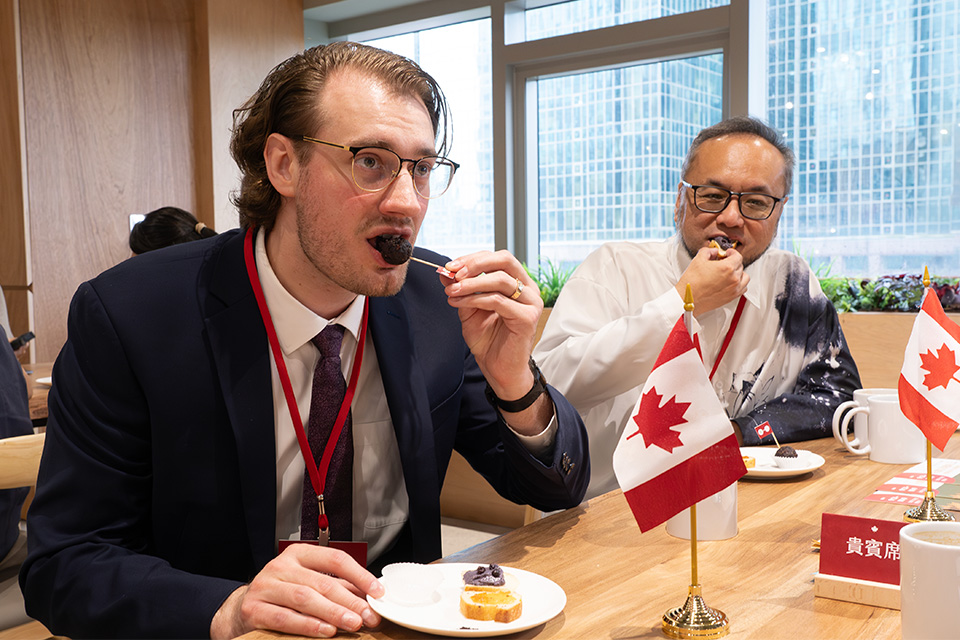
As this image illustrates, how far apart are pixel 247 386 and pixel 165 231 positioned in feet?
7.54

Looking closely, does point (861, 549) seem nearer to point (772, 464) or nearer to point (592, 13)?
point (772, 464)

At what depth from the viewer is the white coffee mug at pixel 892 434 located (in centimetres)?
158

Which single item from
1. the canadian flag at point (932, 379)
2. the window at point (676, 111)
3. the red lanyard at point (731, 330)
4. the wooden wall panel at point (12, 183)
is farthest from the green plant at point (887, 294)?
the wooden wall panel at point (12, 183)

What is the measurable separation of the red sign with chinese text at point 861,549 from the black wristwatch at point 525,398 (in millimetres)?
453

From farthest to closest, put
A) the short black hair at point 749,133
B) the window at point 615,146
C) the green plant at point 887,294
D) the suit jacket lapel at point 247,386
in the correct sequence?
1. the window at point 615,146
2. the green plant at point 887,294
3. the short black hair at point 749,133
4. the suit jacket lapel at point 247,386

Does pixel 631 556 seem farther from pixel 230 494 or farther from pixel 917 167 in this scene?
pixel 917 167

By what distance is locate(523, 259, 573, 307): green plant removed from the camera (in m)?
4.49

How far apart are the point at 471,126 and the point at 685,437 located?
4.89 metres

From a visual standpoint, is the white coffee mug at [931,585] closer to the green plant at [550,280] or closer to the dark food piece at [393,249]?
the dark food piece at [393,249]

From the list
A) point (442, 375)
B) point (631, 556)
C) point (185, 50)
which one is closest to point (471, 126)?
point (185, 50)

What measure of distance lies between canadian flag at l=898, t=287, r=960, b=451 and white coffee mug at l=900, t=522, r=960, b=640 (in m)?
0.52

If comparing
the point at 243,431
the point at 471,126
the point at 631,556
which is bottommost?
the point at 631,556

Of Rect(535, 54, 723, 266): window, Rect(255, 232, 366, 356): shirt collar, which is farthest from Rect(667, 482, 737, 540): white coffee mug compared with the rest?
Rect(535, 54, 723, 266): window

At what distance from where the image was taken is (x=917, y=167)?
399cm
